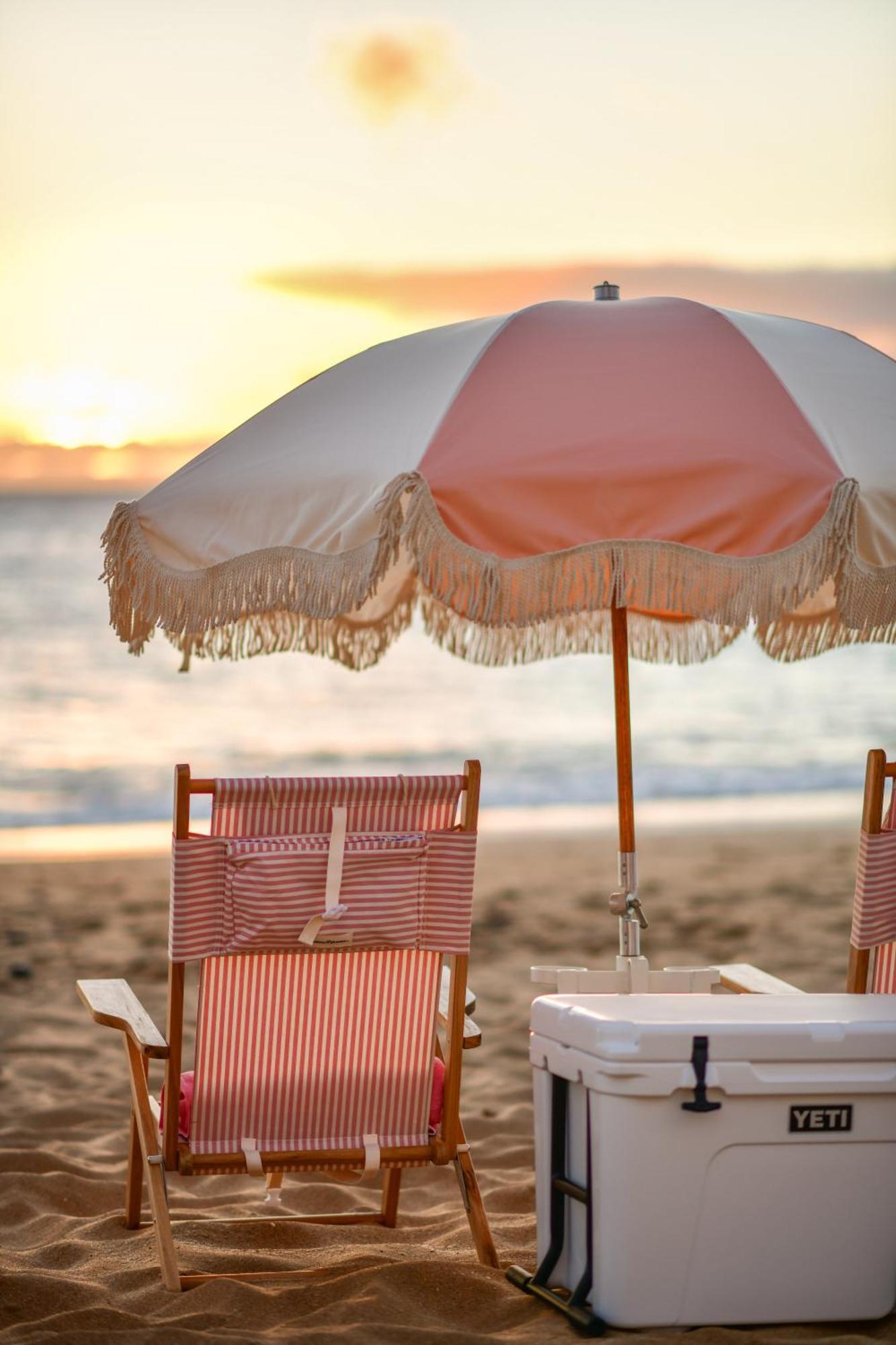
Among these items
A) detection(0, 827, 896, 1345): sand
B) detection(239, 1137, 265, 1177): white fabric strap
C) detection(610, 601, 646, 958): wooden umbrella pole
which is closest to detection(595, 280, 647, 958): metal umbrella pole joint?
detection(610, 601, 646, 958): wooden umbrella pole

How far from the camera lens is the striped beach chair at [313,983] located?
2945 millimetres

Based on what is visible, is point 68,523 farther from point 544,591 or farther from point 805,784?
point 544,591

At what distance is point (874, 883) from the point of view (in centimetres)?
311

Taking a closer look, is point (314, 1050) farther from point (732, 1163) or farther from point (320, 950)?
point (732, 1163)

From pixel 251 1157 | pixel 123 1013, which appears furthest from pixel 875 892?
pixel 123 1013

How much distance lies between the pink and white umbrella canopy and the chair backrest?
1.30 ft

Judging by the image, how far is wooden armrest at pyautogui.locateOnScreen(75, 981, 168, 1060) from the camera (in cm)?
299

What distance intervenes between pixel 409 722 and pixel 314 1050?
54.2ft

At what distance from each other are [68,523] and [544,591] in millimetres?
31908

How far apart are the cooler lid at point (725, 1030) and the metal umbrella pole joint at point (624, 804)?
0.36 m

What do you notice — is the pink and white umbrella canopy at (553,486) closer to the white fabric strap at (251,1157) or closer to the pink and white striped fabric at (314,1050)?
the pink and white striped fabric at (314,1050)

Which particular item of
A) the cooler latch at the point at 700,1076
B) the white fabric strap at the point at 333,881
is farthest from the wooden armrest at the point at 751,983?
the white fabric strap at the point at 333,881

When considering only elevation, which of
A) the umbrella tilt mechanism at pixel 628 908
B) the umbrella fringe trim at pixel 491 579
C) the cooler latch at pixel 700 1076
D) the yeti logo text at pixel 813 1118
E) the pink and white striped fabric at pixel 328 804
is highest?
the umbrella fringe trim at pixel 491 579

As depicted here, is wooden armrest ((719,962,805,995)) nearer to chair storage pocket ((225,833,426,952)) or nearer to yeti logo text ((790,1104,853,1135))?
yeti logo text ((790,1104,853,1135))
